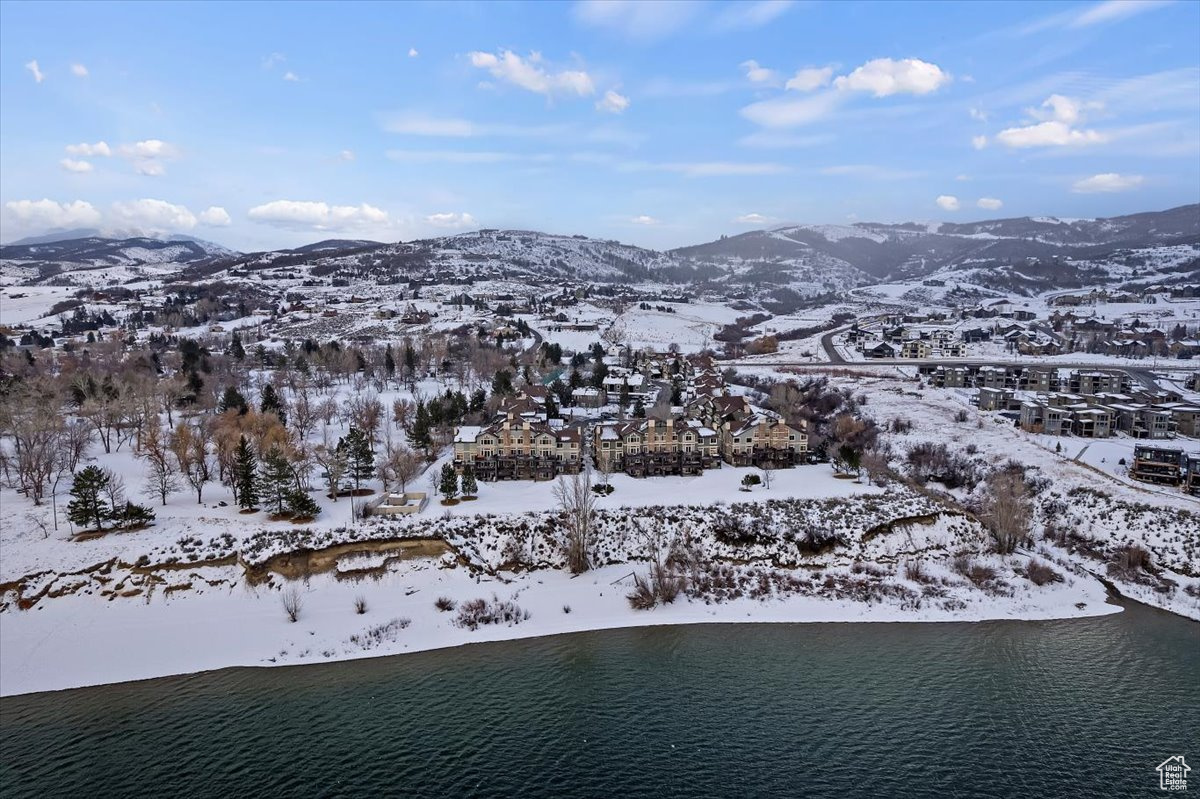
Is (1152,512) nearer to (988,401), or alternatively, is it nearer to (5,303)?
(988,401)

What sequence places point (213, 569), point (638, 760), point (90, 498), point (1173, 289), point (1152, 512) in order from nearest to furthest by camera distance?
point (638, 760)
point (213, 569)
point (90, 498)
point (1152, 512)
point (1173, 289)

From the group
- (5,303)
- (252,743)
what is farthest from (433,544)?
(5,303)

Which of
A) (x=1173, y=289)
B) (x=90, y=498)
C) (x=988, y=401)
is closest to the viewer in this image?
(x=90, y=498)

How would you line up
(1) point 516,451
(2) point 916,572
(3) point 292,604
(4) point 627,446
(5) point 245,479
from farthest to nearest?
(4) point 627,446, (1) point 516,451, (5) point 245,479, (2) point 916,572, (3) point 292,604

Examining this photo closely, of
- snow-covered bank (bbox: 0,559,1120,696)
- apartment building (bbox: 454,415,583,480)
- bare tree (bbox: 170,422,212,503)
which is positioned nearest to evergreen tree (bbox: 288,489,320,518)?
snow-covered bank (bbox: 0,559,1120,696)

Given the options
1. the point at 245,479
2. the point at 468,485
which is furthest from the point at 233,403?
the point at 468,485

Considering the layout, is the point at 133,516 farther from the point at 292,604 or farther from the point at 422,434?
the point at 422,434

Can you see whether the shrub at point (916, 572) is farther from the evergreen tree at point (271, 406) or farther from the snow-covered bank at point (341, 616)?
the evergreen tree at point (271, 406)

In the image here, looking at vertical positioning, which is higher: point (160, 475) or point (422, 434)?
point (422, 434)
